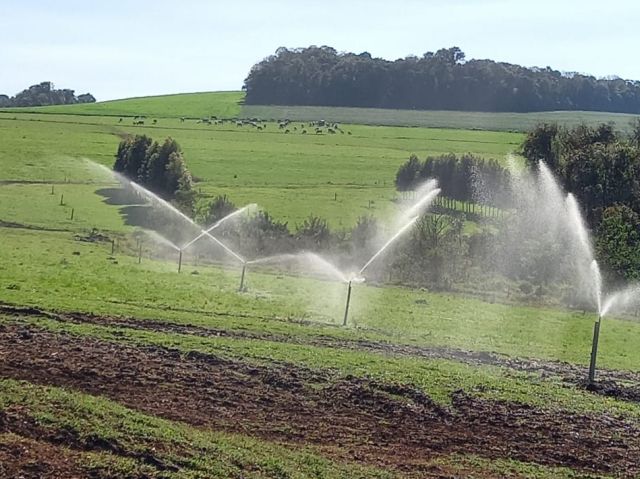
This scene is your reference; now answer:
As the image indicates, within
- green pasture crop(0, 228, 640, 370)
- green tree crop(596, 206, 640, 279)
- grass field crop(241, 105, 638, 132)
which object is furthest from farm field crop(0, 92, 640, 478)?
grass field crop(241, 105, 638, 132)

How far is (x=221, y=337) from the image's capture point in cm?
2911

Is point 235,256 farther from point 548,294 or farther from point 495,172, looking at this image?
point 495,172

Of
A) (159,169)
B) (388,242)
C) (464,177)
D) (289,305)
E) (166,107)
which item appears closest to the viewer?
(289,305)

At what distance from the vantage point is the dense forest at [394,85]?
545 ft

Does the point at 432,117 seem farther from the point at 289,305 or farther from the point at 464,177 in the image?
the point at 289,305

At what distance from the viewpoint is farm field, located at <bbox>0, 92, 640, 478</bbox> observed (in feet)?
55.6

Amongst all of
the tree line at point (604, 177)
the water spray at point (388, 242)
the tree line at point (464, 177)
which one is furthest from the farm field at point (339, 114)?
the water spray at point (388, 242)

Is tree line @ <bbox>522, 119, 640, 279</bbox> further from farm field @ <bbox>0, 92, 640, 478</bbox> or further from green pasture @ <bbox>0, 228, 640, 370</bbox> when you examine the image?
green pasture @ <bbox>0, 228, 640, 370</bbox>

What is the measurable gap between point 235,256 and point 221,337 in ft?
101

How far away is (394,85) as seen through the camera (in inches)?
6565

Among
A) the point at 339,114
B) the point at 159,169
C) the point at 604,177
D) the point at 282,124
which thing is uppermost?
the point at 339,114

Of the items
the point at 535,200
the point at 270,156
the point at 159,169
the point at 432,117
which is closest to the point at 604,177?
the point at 535,200

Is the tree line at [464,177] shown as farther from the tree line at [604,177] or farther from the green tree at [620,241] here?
the green tree at [620,241]

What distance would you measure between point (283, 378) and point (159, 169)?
61377 millimetres
